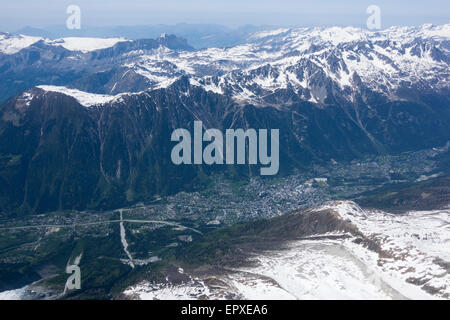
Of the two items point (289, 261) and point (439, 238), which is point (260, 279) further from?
point (439, 238)

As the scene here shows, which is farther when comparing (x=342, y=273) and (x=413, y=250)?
(x=413, y=250)

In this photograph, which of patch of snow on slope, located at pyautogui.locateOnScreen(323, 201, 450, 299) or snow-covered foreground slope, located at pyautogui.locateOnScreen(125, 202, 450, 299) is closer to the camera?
patch of snow on slope, located at pyautogui.locateOnScreen(323, 201, 450, 299)

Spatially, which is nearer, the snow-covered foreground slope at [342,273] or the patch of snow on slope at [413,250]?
the patch of snow on slope at [413,250]

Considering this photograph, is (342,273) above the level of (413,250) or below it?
below
